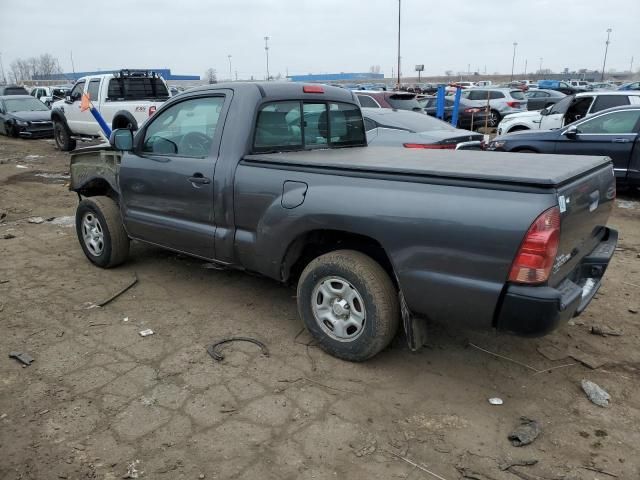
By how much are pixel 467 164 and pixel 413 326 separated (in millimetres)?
1056

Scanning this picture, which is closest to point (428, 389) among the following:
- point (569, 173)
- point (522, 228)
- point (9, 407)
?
point (522, 228)

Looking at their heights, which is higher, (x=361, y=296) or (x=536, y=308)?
(x=536, y=308)

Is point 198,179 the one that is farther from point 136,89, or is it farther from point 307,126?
point 136,89

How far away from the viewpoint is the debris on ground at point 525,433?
8.93ft

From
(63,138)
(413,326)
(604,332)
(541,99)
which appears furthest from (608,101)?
(63,138)

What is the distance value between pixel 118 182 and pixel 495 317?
3.79 meters

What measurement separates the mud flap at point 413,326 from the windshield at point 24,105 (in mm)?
19376

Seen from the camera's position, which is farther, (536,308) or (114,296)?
(114,296)

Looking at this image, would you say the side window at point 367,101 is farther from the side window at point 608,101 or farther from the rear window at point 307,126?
the rear window at point 307,126

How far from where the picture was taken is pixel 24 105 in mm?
18672

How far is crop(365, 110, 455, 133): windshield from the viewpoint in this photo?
7.92 m

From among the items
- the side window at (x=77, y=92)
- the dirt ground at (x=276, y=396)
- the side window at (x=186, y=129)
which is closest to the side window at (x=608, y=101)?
the dirt ground at (x=276, y=396)

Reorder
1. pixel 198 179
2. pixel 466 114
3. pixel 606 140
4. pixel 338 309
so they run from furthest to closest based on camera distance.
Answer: pixel 466 114, pixel 606 140, pixel 198 179, pixel 338 309

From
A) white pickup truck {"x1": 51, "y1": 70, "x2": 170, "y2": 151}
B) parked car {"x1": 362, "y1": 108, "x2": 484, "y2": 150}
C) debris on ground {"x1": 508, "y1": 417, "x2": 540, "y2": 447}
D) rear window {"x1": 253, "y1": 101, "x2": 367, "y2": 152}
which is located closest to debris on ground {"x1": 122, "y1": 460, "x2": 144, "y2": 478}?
debris on ground {"x1": 508, "y1": 417, "x2": 540, "y2": 447}
